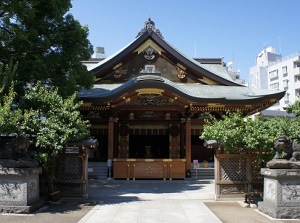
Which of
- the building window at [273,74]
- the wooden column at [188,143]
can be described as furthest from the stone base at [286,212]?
the building window at [273,74]

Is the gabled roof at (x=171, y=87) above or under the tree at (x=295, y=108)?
above

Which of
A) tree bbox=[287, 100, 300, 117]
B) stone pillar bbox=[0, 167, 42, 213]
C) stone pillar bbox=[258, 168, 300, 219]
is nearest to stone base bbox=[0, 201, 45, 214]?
stone pillar bbox=[0, 167, 42, 213]

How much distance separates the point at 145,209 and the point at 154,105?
10620 millimetres

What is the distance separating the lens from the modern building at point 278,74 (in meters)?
57.5

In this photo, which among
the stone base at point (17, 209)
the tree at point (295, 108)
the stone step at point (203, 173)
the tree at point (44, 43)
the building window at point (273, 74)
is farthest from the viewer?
the building window at point (273, 74)

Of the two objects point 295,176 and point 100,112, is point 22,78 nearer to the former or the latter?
point 100,112

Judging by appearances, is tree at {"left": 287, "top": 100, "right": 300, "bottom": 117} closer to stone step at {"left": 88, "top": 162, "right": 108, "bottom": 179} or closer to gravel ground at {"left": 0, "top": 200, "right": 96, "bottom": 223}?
gravel ground at {"left": 0, "top": 200, "right": 96, "bottom": 223}

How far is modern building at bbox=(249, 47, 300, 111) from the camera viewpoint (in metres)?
57.5

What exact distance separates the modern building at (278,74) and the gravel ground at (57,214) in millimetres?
47540

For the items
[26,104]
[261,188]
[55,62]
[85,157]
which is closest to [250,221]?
[261,188]

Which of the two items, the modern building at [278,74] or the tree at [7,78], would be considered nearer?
the tree at [7,78]

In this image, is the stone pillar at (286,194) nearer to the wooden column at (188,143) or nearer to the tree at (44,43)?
the tree at (44,43)

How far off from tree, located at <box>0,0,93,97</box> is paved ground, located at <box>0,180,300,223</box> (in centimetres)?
442

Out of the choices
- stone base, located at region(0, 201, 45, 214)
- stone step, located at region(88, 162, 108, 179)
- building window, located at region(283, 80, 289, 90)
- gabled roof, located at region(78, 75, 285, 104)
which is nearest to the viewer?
stone base, located at region(0, 201, 45, 214)
